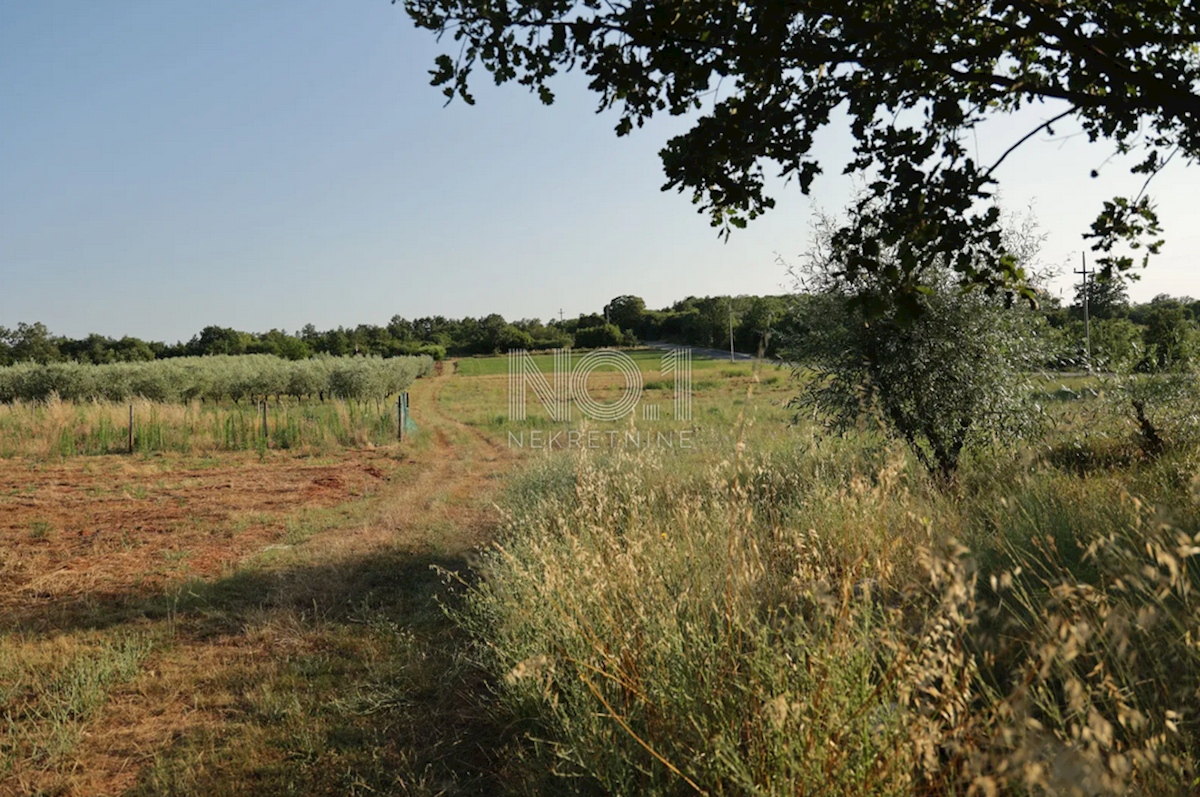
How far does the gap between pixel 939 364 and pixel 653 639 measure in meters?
6.05

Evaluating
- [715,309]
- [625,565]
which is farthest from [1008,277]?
[715,309]

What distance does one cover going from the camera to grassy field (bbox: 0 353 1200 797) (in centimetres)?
228

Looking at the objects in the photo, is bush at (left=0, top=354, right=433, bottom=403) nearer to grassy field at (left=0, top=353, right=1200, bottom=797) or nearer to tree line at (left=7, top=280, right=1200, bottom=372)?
tree line at (left=7, top=280, right=1200, bottom=372)

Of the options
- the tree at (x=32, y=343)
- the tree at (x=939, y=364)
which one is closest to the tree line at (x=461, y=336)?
the tree at (x=32, y=343)

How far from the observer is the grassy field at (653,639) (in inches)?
89.8

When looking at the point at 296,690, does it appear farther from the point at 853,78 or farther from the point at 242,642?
the point at 853,78

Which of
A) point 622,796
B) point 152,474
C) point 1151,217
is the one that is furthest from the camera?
point 152,474

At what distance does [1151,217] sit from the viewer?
445 cm

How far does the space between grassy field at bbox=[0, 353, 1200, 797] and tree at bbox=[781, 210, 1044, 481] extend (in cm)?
46

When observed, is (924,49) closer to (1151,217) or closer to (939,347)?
(1151,217)

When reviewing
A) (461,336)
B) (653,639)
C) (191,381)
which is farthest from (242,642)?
(461,336)

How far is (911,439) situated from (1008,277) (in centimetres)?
449

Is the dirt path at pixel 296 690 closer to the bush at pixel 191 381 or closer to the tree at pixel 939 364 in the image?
the tree at pixel 939 364

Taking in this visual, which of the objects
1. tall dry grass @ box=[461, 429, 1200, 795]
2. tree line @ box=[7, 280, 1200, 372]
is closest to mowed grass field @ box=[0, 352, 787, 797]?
tall dry grass @ box=[461, 429, 1200, 795]
